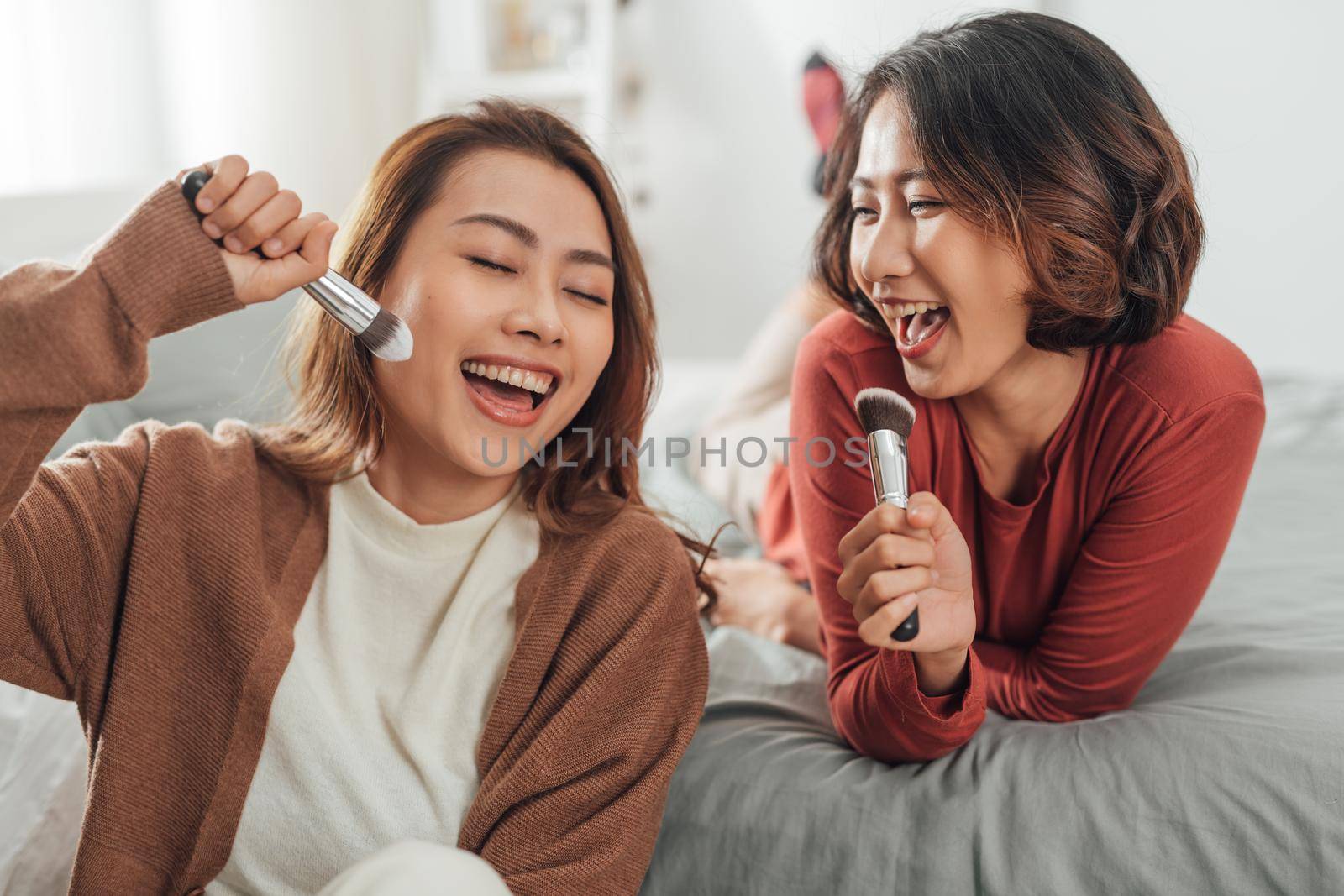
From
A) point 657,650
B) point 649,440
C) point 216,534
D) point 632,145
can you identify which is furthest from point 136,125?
point 657,650

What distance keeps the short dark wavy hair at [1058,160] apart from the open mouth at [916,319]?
0.25ft

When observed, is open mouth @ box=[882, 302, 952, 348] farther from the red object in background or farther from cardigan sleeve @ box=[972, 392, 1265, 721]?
the red object in background

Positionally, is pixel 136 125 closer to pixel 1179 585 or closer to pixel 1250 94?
pixel 1179 585

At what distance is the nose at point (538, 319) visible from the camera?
948 mm

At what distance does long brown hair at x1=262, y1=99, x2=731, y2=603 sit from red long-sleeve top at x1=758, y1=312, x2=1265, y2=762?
16 centimetres

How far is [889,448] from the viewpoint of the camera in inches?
32.1

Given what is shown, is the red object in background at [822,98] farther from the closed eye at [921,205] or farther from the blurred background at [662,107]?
the closed eye at [921,205]

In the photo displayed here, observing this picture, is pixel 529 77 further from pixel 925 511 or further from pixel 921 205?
pixel 925 511

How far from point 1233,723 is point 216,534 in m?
0.86

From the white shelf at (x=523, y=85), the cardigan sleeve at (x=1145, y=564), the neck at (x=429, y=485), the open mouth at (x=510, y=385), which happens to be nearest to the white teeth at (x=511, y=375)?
the open mouth at (x=510, y=385)

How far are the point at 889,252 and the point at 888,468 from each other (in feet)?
0.78

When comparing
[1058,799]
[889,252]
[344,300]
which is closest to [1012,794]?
[1058,799]

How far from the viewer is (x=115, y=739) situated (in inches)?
35.9

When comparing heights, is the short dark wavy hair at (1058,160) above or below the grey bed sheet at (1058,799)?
above
